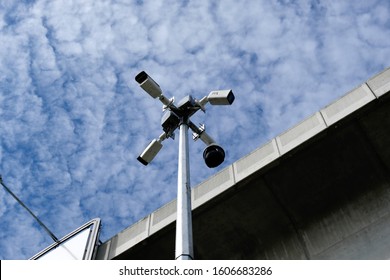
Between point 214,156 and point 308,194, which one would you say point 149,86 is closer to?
point 214,156

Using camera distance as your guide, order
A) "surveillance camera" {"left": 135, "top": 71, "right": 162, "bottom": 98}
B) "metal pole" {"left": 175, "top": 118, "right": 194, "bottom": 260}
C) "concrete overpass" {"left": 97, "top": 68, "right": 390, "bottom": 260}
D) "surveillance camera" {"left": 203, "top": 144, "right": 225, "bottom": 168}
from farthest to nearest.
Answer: "concrete overpass" {"left": 97, "top": 68, "right": 390, "bottom": 260} → "surveillance camera" {"left": 135, "top": 71, "right": 162, "bottom": 98} → "surveillance camera" {"left": 203, "top": 144, "right": 225, "bottom": 168} → "metal pole" {"left": 175, "top": 118, "right": 194, "bottom": 260}

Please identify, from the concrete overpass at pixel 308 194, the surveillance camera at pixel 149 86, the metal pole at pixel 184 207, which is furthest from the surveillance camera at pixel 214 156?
the concrete overpass at pixel 308 194

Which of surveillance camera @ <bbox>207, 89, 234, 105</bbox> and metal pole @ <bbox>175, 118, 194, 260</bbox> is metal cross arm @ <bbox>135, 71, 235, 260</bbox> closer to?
surveillance camera @ <bbox>207, 89, 234, 105</bbox>

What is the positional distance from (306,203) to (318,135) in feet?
5.34

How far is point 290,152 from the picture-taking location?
11609mm

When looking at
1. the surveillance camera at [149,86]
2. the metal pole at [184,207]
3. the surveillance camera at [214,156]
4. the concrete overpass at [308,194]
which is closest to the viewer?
the metal pole at [184,207]

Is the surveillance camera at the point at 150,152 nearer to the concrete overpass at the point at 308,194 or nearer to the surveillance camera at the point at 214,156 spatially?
the surveillance camera at the point at 214,156

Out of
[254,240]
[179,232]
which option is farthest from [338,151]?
[179,232]

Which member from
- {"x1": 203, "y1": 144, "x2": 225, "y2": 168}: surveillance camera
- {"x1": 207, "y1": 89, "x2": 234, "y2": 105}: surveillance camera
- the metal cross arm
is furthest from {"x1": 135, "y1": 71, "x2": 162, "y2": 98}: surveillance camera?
{"x1": 203, "y1": 144, "x2": 225, "y2": 168}: surveillance camera

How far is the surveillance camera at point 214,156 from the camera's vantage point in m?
9.09

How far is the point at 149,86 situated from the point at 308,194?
4.82m

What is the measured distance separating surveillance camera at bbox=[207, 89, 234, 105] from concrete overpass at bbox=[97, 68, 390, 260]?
268 centimetres

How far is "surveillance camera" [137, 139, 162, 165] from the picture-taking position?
949 centimetres

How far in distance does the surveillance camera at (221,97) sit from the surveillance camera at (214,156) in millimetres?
884
